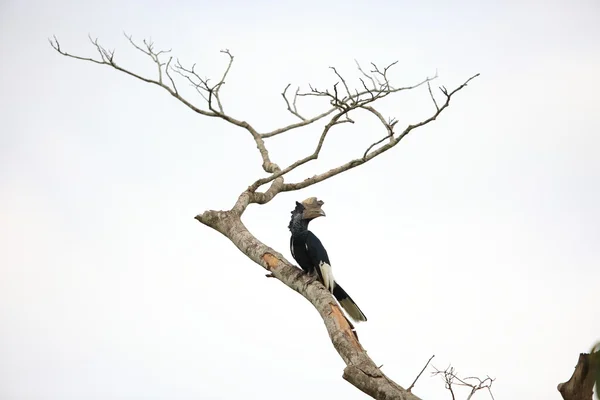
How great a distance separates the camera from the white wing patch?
5.47 meters

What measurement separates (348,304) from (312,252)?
489mm

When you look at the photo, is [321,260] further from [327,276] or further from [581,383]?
[581,383]

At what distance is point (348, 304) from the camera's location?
5461 millimetres

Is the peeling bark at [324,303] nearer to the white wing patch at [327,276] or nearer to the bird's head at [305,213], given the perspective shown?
the white wing patch at [327,276]

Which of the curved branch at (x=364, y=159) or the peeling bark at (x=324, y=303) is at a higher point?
the curved branch at (x=364, y=159)

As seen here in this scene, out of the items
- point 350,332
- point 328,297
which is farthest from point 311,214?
point 350,332

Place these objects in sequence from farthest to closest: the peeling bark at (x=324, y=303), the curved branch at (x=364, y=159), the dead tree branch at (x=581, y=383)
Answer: the curved branch at (x=364, y=159)
the peeling bark at (x=324, y=303)
the dead tree branch at (x=581, y=383)

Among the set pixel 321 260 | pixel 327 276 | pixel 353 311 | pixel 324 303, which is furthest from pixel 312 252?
pixel 324 303

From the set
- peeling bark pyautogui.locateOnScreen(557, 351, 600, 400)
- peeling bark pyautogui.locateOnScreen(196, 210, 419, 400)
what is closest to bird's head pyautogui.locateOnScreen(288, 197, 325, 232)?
peeling bark pyautogui.locateOnScreen(196, 210, 419, 400)

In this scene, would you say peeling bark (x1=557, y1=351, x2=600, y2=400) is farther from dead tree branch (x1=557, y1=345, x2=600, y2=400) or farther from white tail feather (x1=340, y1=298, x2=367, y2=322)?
white tail feather (x1=340, y1=298, x2=367, y2=322)

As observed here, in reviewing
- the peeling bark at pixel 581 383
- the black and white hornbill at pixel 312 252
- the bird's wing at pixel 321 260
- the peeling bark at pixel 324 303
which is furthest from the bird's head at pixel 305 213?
the peeling bark at pixel 581 383

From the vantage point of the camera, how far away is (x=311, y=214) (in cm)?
591

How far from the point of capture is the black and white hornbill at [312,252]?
5465 millimetres

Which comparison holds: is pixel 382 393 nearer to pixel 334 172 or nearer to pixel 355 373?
pixel 355 373
